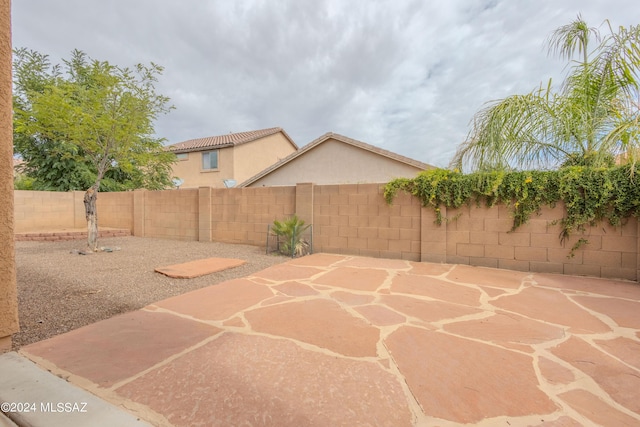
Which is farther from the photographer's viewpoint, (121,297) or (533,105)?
(533,105)

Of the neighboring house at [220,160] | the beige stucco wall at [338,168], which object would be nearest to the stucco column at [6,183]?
the beige stucco wall at [338,168]

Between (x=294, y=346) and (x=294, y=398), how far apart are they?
655 millimetres

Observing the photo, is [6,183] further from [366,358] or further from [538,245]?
[538,245]

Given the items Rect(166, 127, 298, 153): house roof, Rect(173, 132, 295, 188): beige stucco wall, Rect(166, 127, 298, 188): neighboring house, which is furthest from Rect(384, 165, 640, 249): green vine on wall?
Rect(166, 127, 298, 153): house roof

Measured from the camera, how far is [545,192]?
4820 mm

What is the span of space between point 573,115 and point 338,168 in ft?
34.1

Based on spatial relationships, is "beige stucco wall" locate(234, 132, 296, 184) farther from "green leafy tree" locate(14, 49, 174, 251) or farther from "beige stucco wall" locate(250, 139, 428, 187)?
"green leafy tree" locate(14, 49, 174, 251)

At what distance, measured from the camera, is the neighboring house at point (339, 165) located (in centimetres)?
1291

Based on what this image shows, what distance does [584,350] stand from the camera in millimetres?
2287

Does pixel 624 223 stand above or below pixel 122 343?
above

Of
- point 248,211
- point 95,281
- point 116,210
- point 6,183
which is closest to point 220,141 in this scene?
point 116,210

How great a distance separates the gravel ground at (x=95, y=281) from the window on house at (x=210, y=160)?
35.6 ft

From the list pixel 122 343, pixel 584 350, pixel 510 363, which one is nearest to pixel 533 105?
pixel 584 350

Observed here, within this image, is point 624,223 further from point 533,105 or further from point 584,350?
point 584,350
